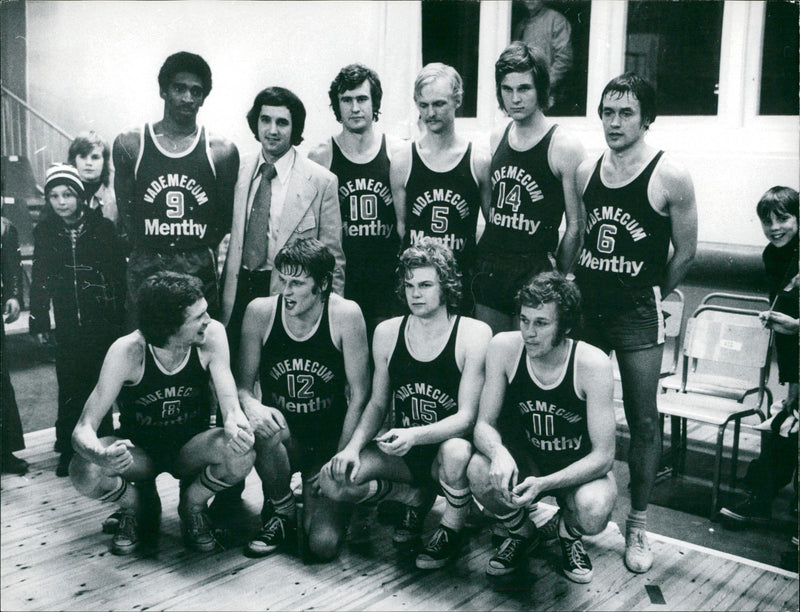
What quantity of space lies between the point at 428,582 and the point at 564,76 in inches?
82.4

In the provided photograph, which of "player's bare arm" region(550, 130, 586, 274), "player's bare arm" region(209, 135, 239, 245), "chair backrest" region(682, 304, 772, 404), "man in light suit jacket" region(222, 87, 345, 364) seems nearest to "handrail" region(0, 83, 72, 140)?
"player's bare arm" region(209, 135, 239, 245)

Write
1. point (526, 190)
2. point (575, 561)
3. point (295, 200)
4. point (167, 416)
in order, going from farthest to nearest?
point (295, 200) → point (526, 190) → point (167, 416) → point (575, 561)

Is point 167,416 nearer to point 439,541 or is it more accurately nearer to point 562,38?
point 439,541

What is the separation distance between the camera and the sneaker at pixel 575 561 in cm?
262

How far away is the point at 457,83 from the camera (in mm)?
3104

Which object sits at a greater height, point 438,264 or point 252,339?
point 438,264

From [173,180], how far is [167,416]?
92cm

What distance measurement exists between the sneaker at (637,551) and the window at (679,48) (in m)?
1.59

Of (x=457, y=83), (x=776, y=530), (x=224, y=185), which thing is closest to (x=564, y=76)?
(x=457, y=83)

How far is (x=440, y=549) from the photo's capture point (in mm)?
2723

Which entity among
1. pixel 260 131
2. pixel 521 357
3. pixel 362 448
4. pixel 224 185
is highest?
pixel 260 131

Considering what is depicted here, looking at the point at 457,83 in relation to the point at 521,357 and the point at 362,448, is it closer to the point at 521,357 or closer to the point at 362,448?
the point at 521,357

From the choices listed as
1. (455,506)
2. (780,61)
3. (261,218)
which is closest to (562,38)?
(780,61)

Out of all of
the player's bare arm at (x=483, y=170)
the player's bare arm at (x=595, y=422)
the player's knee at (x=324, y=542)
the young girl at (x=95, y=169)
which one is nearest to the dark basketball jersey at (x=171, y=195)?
the young girl at (x=95, y=169)
